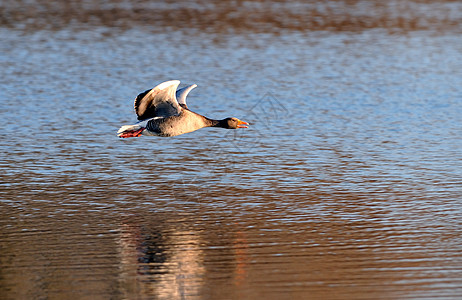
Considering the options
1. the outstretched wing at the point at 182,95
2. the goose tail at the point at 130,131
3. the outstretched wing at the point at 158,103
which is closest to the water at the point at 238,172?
the goose tail at the point at 130,131

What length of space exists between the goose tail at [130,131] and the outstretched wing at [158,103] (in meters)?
0.17

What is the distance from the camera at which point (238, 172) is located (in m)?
14.2

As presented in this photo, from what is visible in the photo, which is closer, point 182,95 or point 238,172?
point 182,95

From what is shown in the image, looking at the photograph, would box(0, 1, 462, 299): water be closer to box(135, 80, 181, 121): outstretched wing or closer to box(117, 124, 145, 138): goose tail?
box(117, 124, 145, 138): goose tail

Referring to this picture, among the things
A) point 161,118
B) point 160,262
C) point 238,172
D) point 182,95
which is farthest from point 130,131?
point 160,262

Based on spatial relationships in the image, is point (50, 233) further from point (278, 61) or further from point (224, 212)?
point (278, 61)

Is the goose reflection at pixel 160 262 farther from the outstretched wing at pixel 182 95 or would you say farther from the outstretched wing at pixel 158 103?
the outstretched wing at pixel 182 95

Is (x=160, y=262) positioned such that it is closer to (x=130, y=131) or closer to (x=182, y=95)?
(x=130, y=131)

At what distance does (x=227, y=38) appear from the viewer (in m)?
28.8

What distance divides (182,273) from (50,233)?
225 cm

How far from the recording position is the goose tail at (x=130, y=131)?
13594mm

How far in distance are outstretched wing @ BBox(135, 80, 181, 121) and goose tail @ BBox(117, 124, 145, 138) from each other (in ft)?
0.57

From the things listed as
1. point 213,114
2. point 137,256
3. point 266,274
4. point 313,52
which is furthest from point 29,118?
point 313,52

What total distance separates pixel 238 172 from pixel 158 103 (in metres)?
1.89
